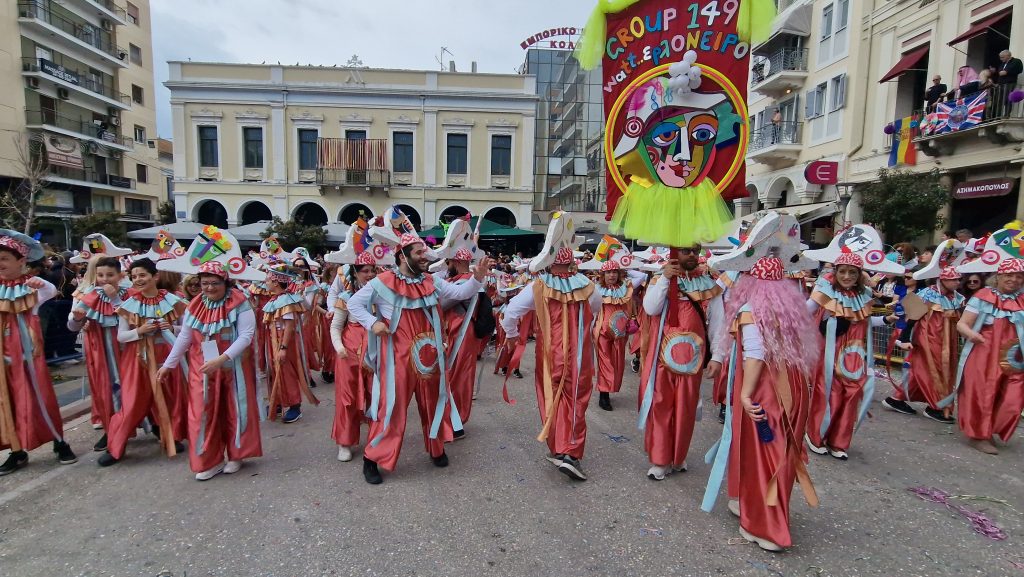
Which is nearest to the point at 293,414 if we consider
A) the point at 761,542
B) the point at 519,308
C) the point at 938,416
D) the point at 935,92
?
the point at 519,308

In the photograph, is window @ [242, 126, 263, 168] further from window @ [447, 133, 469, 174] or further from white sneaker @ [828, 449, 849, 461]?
white sneaker @ [828, 449, 849, 461]

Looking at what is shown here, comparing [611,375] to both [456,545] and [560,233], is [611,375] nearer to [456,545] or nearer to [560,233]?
[560,233]

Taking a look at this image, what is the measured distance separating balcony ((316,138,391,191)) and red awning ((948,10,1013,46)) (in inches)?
804

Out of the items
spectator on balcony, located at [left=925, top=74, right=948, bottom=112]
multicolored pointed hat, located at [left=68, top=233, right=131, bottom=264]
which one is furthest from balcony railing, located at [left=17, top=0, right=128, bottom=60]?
spectator on balcony, located at [left=925, top=74, right=948, bottom=112]

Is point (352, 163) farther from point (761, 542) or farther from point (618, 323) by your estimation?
point (761, 542)

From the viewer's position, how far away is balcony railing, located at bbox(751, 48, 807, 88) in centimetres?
1850

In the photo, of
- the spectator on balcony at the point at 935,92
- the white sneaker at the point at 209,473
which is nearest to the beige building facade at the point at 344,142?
the spectator on balcony at the point at 935,92

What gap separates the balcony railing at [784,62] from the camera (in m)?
18.5

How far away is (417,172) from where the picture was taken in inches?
993

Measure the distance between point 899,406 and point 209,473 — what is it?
274 inches

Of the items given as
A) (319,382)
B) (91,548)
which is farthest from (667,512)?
(319,382)

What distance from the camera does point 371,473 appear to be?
396cm

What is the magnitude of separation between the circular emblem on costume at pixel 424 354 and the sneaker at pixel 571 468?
120 centimetres

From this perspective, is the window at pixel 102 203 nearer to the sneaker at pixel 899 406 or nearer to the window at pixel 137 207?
the window at pixel 137 207
